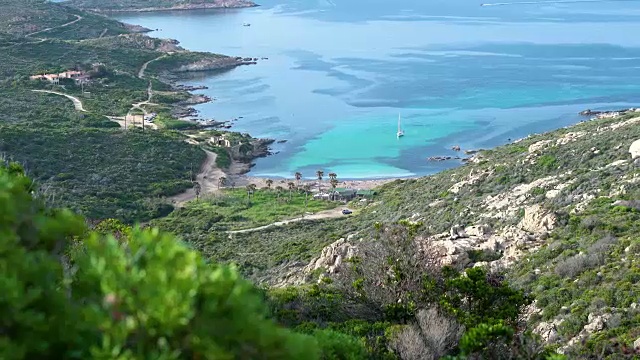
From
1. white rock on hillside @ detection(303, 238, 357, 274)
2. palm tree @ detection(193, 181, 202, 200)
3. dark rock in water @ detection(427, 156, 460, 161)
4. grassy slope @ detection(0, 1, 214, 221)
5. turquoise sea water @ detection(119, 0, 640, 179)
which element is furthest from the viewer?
turquoise sea water @ detection(119, 0, 640, 179)

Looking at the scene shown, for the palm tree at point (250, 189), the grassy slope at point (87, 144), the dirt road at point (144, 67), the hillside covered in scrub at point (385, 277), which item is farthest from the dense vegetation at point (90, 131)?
Answer: the hillside covered in scrub at point (385, 277)

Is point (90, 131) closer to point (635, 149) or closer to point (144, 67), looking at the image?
point (144, 67)

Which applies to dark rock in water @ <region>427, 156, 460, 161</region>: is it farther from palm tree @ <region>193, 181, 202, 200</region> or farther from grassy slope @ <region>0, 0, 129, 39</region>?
grassy slope @ <region>0, 0, 129, 39</region>

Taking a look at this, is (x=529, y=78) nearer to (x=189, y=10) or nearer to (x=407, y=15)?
(x=407, y=15)

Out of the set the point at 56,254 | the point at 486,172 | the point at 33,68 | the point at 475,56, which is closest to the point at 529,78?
the point at 475,56

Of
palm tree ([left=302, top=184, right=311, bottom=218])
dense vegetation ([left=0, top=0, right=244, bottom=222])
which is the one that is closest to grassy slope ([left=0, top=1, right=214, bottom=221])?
dense vegetation ([left=0, top=0, right=244, bottom=222])

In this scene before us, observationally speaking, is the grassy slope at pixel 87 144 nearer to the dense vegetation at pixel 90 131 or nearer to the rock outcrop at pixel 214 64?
the dense vegetation at pixel 90 131
